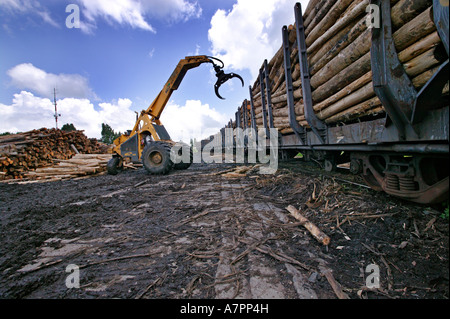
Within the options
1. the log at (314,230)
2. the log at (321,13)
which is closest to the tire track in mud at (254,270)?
the log at (314,230)

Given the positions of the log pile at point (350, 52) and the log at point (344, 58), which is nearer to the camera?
the log pile at point (350, 52)

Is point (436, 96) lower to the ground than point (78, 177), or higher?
higher

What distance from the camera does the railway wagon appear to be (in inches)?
73.7

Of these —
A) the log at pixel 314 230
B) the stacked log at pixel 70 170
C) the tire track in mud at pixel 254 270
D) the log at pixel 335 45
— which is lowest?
the tire track in mud at pixel 254 270

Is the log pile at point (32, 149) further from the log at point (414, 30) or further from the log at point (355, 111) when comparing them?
the log at point (414, 30)

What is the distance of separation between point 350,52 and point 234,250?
3.18 metres

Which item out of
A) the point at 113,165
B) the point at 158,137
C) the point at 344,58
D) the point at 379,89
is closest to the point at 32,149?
the point at 113,165

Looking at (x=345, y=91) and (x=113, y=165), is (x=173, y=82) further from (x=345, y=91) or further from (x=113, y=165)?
(x=345, y=91)

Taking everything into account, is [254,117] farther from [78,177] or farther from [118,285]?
[78,177]

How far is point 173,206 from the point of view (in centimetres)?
374

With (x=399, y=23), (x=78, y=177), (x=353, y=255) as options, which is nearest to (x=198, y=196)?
(x=353, y=255)

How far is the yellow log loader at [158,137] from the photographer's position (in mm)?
7564

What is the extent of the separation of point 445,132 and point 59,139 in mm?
14783
